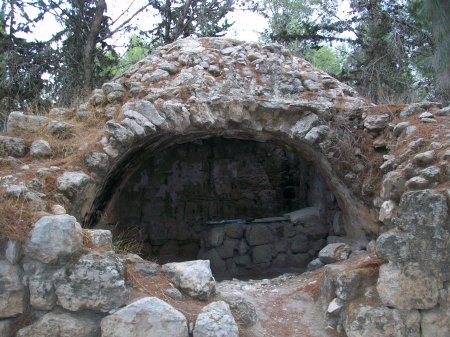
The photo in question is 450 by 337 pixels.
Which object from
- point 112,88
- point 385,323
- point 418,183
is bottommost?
point 385,323

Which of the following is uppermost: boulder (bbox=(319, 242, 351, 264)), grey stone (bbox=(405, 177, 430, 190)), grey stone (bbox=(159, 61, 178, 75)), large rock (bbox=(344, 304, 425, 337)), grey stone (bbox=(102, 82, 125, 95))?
grey stone (bbox=(159, 61, 178, 75))

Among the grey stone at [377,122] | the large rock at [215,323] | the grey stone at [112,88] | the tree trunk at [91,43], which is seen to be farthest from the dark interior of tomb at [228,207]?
the tree trunk at [91,43]

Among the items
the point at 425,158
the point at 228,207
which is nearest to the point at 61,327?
the point at 425,158

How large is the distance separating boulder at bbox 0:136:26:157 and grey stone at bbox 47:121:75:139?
414mm

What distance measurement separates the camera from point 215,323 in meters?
4.05

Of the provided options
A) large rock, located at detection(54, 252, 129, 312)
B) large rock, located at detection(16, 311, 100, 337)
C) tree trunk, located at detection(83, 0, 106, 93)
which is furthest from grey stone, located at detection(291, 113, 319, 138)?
tree trunk, located at detection(83, 0, 106, 93)

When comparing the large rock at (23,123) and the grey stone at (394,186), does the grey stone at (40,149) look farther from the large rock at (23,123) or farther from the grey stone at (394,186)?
the grey stone at (394,186)

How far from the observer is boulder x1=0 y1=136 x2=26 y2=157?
534 cm

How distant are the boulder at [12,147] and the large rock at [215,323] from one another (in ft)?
8.92

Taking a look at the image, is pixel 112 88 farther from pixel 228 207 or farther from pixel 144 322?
pixel 228 207

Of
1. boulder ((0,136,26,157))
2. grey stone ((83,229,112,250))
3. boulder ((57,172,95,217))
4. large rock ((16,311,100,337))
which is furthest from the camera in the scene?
boulder ((0,136,26,157))

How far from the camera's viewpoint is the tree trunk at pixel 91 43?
13555 mm

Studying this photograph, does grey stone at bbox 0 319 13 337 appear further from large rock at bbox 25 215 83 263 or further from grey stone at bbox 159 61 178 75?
A: grey stone at bbox 159 61 178 75

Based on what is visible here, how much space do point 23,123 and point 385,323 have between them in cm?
440
